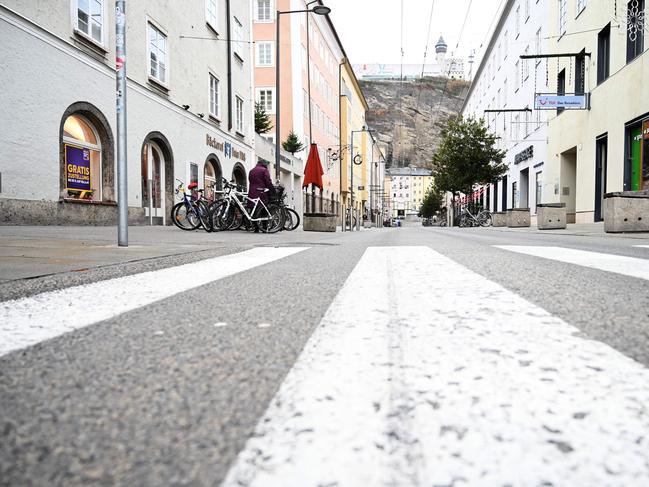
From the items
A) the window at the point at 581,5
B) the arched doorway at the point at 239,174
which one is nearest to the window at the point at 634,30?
the window at the point at 581,5

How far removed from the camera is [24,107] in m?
9.16

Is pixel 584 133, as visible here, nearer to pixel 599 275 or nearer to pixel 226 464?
pixel 599 275

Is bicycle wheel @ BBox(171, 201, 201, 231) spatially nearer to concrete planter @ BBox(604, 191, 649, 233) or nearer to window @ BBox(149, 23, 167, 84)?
window @ BBox(149, 23, 167, 84)

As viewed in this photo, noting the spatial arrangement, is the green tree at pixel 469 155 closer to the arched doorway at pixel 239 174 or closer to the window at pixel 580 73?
the window at pixel 580 73

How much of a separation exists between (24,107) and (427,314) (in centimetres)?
1009

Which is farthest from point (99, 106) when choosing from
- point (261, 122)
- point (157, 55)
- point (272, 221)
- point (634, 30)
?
point (261, 122)

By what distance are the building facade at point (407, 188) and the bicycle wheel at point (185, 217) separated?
14670 centimetres

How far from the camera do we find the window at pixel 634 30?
45.6ft

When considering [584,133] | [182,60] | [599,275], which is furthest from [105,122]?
[584,133]

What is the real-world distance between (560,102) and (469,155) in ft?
50.9

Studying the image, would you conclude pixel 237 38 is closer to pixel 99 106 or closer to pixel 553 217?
pixel 99 106

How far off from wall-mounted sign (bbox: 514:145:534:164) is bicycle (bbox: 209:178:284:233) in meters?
19.6

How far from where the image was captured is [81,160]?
432 inches

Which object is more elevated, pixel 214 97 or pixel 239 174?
pixel 214 97
